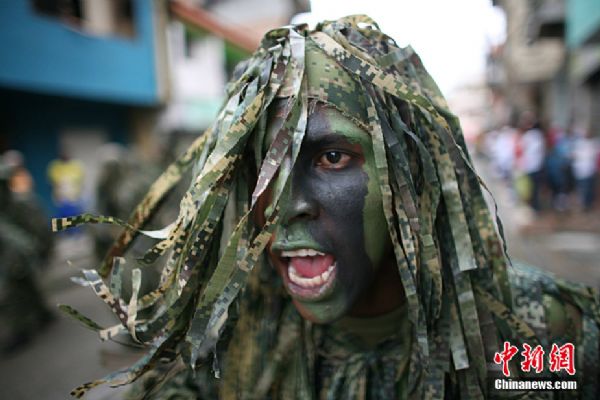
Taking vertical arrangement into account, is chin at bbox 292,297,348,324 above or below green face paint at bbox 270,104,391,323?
below

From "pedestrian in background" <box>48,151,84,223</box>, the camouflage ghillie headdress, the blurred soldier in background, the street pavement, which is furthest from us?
"pedestrian in background" <box>48,151,84,223</box>

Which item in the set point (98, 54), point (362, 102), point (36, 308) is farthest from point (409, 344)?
point (98, 54)

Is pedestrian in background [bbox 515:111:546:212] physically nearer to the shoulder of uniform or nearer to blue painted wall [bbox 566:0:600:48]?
blue painted wall [bbox 566:0:600:48]

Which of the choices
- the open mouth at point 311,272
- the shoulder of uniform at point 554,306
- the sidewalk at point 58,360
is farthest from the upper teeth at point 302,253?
the sidewalk at point 58,360

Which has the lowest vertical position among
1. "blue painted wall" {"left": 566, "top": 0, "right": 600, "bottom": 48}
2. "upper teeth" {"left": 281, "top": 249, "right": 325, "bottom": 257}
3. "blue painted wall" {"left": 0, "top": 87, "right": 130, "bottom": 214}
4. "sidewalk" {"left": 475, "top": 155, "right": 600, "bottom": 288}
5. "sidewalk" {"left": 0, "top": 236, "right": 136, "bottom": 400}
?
"sidewalk" {"left": 0, "top": 236, "right": 136, "bottom": 400}

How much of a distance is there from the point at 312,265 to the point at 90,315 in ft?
16.3

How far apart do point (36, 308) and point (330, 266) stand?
205 inches

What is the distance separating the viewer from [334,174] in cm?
119

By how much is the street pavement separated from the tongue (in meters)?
0.99

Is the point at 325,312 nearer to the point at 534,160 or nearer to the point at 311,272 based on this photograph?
the point at 311,272

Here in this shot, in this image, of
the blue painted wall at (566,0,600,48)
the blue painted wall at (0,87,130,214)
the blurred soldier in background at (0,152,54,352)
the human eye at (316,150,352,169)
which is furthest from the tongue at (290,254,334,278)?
the blue painted wall at (0,87,130,214)

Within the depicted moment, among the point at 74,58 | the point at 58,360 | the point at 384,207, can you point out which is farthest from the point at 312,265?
the point at 74,58

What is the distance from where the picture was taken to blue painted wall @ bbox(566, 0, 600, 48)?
27.0 feet

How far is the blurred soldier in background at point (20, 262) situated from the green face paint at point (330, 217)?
14.4 ft
